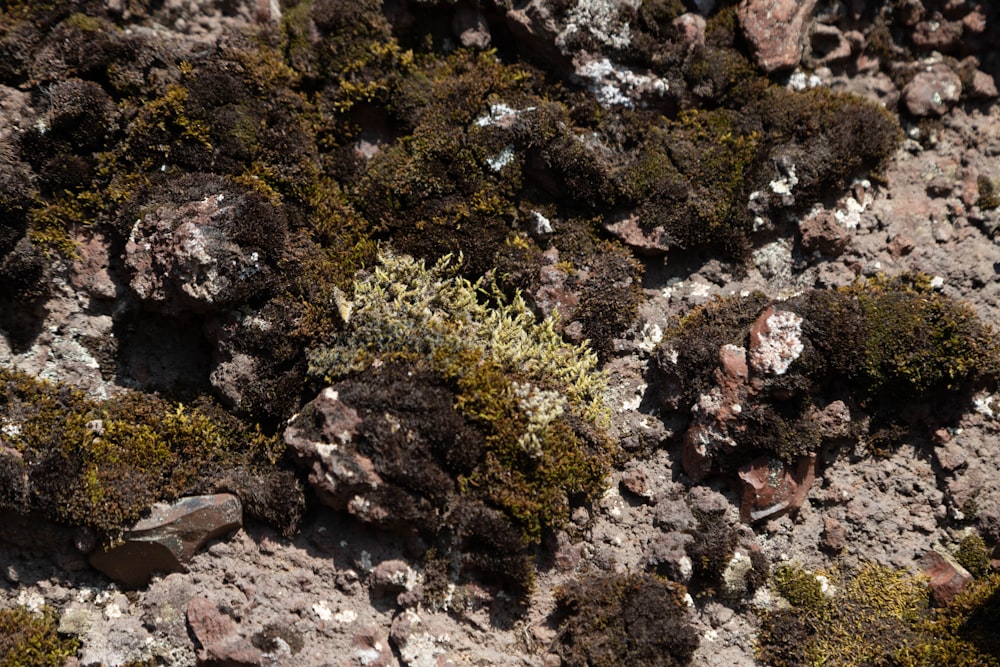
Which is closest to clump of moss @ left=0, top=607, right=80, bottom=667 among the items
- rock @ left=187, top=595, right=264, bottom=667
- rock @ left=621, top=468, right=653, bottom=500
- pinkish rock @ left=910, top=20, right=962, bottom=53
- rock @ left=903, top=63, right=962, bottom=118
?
rock @ left=187, top=595, right=264, bottom=667

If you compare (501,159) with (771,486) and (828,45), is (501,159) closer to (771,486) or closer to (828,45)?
(828,45)

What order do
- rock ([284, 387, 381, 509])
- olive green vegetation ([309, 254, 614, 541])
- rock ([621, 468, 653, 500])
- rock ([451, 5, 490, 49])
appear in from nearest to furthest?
rock ([284, 387, 381, 509]) → olive green vegetation ([309, 254, 614, 541]) → rock ([621, 468, 653, 500]) → rock ([451, 5, 490, 49])

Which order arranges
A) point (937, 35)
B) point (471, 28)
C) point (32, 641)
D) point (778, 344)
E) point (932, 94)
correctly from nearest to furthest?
point (32, 641) < point (778, 344) < point (471, 28) < point (932, 94) < point (937, 35)

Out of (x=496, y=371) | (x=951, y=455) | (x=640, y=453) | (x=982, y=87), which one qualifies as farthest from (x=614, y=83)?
(x=951, y=455)

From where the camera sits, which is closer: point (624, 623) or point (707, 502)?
point (624, 623)

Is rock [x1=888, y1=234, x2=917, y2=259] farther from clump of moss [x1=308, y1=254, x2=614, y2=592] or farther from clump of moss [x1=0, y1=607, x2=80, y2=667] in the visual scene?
clump of moss [x1=0, y1=607, x2=80, y2=667]

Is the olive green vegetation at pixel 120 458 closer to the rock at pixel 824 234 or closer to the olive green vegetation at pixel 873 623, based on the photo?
the olive green vegetation at pixel 873 623
